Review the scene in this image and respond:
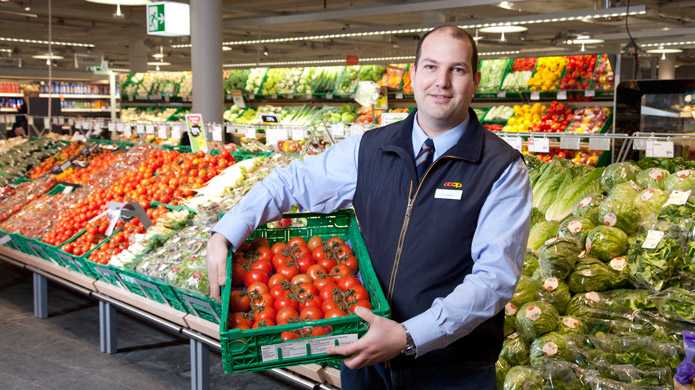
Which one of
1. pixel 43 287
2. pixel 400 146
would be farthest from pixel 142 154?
pixel 400 146

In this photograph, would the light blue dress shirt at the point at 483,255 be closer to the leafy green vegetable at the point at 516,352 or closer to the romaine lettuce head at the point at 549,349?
the romaine lettuce head at the point at 549,349

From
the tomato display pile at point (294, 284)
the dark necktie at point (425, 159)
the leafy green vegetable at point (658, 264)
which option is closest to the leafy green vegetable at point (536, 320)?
the leafy green vegetable at point (658, 264)

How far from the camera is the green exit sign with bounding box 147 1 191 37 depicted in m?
8.55

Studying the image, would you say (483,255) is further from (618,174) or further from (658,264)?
(618,174)

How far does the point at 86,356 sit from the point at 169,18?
5.31 m

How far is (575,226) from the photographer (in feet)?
10.3

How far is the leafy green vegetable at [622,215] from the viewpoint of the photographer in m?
3.08

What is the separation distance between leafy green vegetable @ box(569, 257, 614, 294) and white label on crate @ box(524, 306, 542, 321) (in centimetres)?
31

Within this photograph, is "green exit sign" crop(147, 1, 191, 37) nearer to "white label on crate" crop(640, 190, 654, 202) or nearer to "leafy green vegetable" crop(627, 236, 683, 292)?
"white label on crate" crop(640, 190, 654, 202)

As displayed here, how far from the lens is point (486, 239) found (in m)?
1.57

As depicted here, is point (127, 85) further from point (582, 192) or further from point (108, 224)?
point (582, 192)

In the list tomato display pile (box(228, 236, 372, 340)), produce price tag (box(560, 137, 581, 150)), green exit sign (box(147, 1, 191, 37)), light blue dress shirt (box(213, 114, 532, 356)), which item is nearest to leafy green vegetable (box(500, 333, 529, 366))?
tomato display pile (box(228, 236, 372, 340))

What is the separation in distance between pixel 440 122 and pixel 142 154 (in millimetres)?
5026

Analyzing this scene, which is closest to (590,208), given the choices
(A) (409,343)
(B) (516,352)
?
(B) (516,352)
